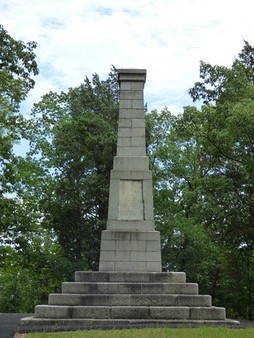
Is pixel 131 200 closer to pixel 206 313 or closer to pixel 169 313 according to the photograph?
pixel 169 313

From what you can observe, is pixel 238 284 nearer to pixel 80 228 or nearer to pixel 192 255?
pixel 192 255

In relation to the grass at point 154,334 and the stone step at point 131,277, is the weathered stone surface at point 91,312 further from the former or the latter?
the grass at point 154,334

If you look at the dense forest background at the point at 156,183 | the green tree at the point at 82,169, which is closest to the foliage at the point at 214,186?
the dense forest background at the point at 156,183

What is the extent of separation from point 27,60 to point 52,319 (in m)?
5.29

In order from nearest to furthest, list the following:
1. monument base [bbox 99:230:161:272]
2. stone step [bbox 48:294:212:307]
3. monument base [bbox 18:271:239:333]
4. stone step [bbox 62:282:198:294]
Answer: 1. monument base [bbox 18:271:239:333]
2. stone step [bbox 48:294:212:307]
3. stone step [bbox 62:282:198:294]
4. monument base [bbox 99:230:161:272]

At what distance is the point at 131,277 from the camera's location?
12.3 metres

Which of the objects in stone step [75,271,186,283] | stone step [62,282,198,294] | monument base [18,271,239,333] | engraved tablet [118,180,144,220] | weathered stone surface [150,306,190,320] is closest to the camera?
monument base [18,271,239,333]

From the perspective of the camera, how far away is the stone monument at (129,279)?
10789 millimetres

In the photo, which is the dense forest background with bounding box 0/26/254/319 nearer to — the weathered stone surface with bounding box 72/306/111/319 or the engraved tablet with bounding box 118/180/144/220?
the engraved tablet with bounding box 118/180/144/220

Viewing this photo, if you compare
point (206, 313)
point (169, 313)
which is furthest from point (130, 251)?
point (206, 313)

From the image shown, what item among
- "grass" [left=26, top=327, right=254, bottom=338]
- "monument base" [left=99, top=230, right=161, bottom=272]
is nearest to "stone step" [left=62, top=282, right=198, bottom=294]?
"monument base" [left=99, top=230, right=161, bottom=272]

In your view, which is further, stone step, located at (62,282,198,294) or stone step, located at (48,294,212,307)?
stone step, located at (62,282,198,294)

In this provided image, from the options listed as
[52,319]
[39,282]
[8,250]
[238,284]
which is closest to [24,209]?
[8,250]

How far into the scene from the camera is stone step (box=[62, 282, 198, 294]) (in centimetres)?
1158
